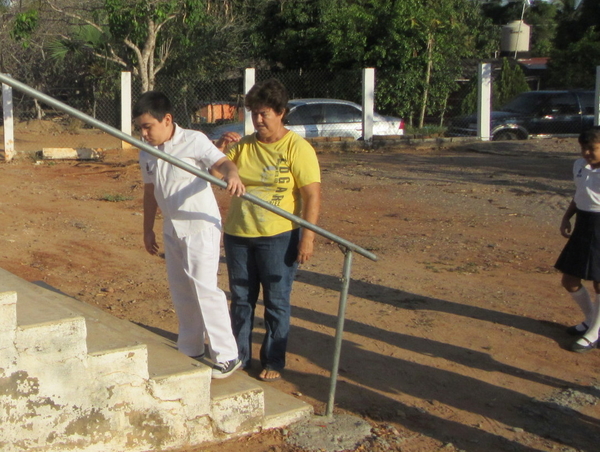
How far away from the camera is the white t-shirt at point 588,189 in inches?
204

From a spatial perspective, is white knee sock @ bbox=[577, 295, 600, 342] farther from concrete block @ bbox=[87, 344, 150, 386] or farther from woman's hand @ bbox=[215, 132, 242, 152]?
concrete block @ bbox=[87, 344, 150, 386]

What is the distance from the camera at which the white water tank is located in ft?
106

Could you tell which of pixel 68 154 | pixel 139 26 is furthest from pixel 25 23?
pixel 68 154

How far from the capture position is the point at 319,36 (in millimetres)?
21547

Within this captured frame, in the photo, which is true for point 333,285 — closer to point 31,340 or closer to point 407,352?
point 407,352

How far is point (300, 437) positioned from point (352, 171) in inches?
397

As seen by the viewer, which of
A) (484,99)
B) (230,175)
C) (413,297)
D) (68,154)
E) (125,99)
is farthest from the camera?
(484,99)

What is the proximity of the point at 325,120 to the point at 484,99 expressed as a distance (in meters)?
3.99

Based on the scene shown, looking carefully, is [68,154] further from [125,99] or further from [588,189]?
[588,189]

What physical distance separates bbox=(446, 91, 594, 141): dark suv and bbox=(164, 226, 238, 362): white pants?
15456mm

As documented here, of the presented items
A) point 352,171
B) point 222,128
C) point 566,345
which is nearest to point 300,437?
point 566,345

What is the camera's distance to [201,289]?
3881mm


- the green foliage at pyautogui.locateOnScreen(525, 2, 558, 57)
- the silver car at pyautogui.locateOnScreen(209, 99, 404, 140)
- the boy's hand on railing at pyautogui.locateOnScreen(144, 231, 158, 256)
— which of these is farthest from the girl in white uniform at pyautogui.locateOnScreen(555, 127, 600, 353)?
the green foliage at pyautogui.locateOnScreen(525, 2, 558, 57)

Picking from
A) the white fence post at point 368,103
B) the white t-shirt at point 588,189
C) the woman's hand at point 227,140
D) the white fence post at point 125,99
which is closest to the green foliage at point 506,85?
the white fence post at point 368,103
